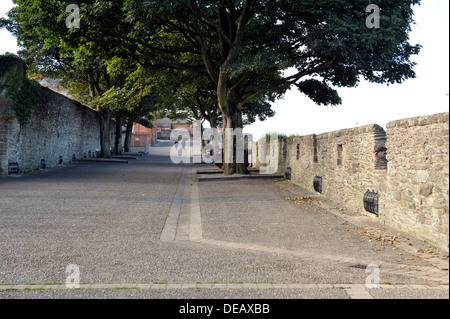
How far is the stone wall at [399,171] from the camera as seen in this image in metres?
5.99

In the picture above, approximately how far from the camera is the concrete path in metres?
4.09

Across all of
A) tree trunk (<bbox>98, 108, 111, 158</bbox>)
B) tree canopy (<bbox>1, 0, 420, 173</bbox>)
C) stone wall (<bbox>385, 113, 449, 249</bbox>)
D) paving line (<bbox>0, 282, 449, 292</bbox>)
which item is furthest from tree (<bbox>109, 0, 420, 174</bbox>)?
tree trunk (<bbox>98, 108, 111, 158</bbox>)

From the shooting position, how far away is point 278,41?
19031mm

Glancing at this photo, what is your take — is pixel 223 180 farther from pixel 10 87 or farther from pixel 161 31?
pixel 10 87

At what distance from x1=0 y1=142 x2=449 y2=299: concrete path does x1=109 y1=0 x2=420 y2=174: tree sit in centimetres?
641

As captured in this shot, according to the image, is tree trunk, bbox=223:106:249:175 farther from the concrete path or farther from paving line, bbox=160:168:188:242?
the concrete path

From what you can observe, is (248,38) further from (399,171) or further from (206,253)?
(206,253)

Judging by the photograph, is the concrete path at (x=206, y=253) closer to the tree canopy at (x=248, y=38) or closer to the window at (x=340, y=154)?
the window at (x=340, y=154)

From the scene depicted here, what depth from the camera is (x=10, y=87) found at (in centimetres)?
1708

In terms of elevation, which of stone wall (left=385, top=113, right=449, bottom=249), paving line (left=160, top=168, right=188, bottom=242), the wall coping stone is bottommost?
paving line (left=160, top=168, right=188, bottom=242)

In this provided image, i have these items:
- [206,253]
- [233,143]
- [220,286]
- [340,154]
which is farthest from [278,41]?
[220,286]

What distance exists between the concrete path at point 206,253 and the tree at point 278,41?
21.0 feet
